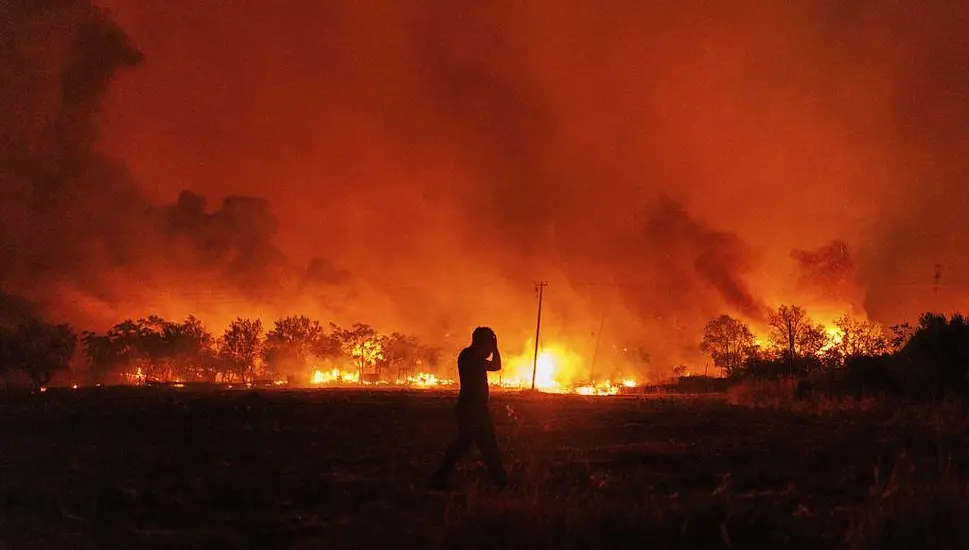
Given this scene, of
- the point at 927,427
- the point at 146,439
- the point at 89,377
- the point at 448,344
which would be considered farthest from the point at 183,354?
the point at 927,427

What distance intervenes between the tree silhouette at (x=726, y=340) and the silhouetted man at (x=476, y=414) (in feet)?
234

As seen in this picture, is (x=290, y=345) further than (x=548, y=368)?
Yes

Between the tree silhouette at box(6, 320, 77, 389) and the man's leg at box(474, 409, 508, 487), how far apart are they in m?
71.5

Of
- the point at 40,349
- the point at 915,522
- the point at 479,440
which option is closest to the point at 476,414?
the point at 479,440

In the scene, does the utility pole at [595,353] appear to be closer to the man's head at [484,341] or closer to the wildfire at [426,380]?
the wildfire at [426,380]

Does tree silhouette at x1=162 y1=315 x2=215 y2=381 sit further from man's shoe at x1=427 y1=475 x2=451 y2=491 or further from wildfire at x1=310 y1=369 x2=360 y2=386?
man's shoe at x1=427 y1=475 x2=451 y2=491

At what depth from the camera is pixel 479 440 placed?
9.24 m

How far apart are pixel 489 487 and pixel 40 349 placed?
7507cm

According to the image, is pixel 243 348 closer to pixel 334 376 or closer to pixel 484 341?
pixel 334 376

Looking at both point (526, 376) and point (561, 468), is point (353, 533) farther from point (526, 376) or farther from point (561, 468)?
point (526, 376)

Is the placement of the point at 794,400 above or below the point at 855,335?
below

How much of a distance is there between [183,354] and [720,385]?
65808 mm

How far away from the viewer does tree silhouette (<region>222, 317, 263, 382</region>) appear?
3469 inches

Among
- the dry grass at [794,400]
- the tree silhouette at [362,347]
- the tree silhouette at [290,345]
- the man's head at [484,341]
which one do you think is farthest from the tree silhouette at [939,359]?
the tree silhouette at [290,345]
